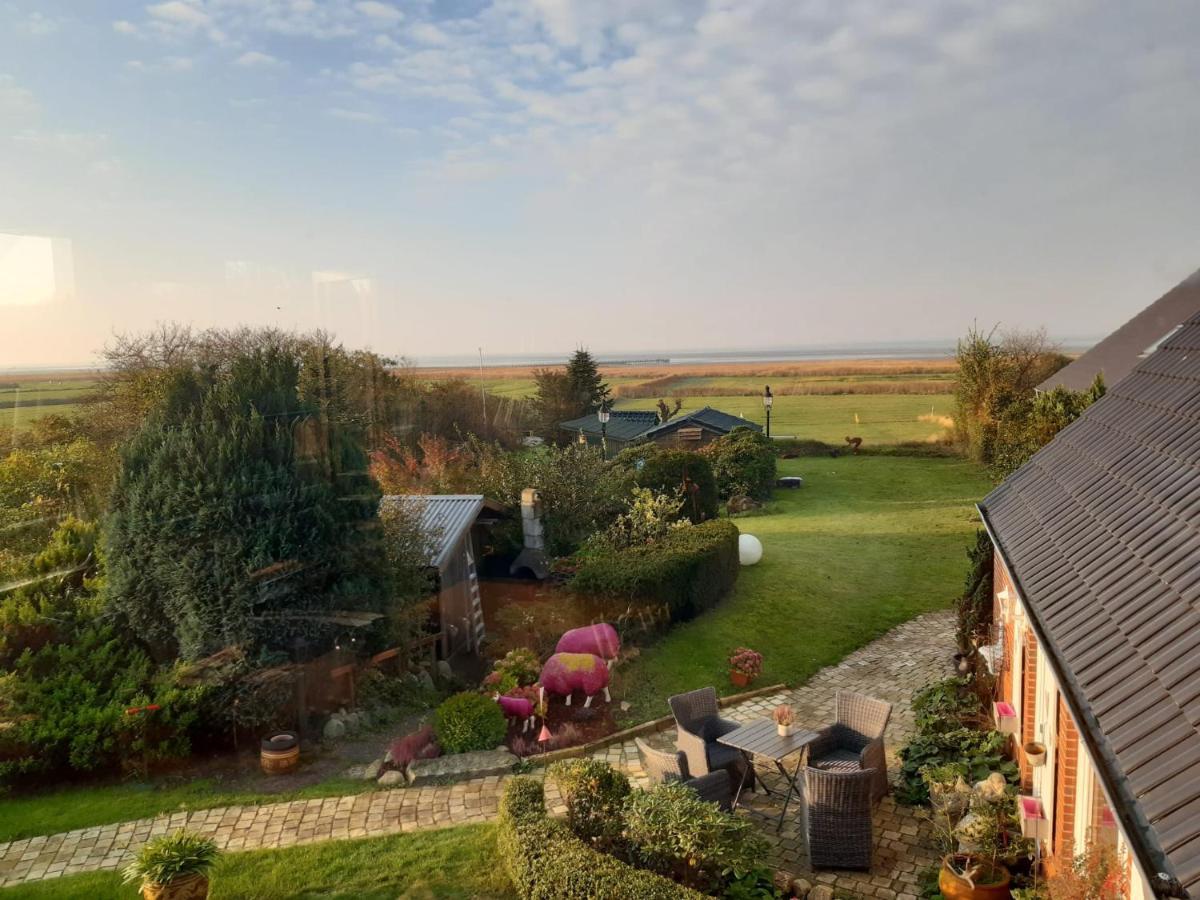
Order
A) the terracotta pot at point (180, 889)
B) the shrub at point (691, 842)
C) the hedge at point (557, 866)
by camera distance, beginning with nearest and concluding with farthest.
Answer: the hedge at point (557, 866), the terracotta pot at point (180, 889), the shrub at point (691, 842)

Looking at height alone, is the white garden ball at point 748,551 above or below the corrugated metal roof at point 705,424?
below

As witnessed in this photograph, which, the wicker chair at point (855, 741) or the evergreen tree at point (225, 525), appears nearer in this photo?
the wicker chair at point (855, 741)

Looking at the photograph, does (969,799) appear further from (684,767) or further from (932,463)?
(932,463)

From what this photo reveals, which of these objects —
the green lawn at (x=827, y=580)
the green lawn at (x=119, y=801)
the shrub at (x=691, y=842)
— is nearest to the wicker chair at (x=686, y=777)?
the shrub at (x=691, y=842)

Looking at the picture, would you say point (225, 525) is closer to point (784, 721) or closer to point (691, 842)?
point (691, 842)

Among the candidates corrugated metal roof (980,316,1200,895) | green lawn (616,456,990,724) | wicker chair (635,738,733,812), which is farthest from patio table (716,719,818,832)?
corrugated metal roof (980,316,1200,895)

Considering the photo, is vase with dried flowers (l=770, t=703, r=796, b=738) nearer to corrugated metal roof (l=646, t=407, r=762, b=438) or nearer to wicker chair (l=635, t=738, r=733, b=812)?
wicker chair (l=635, t=738, r=733, b=812)

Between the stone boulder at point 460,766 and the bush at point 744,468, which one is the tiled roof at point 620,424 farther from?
the stone boulder at point 460,766
